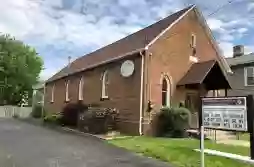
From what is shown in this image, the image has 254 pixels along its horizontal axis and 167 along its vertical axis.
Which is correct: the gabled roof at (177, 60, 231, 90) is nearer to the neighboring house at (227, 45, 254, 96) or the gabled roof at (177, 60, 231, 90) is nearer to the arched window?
the arched window

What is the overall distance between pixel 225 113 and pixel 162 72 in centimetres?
1157

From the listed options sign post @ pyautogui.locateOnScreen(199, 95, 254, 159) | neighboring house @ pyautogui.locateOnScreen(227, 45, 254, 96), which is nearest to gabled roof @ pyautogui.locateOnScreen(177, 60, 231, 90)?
neighboring house @ pyautogui.locateOnScreen(227, 45, 254, 96)

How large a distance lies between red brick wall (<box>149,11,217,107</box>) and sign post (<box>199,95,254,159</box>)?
10165 millimetres

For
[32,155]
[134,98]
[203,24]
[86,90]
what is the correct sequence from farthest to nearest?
[86,90]
[203,24]
[134,98]
[32,155]

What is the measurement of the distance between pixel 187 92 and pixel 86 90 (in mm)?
8516

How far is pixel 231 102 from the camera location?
839 cm

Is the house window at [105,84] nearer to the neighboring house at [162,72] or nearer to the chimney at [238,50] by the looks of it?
the neighboring house at [162,72]

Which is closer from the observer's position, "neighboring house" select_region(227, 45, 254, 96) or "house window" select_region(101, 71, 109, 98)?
"house window" select_region(101, 71, 109, 98)

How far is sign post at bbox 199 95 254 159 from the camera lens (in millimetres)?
8031

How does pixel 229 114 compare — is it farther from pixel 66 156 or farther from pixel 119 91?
pixel 119 91

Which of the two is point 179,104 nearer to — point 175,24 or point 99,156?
point 175,24

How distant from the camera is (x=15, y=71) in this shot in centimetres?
5169

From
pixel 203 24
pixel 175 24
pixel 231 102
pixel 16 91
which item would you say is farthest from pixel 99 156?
pixel 16 91

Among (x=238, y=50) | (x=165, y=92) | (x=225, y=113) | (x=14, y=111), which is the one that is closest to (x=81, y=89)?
(x=165, y=92)
